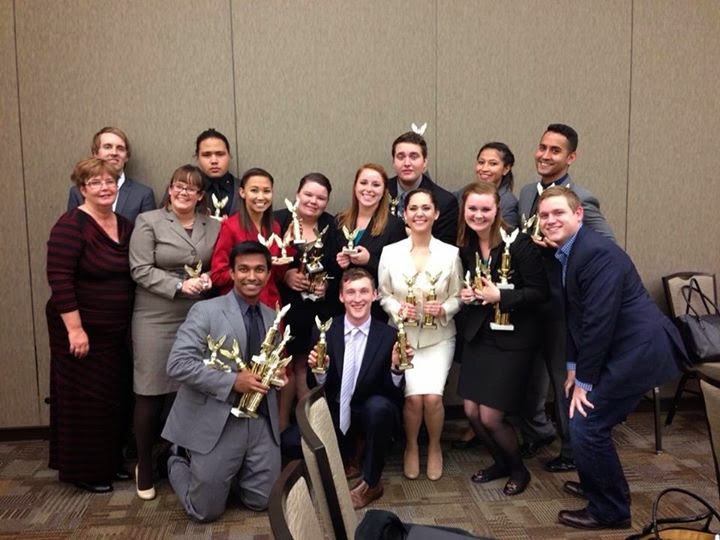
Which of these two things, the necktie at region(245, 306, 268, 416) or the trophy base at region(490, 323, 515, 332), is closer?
the necktie at region(245, 306, 268, 416)

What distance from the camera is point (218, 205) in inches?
141

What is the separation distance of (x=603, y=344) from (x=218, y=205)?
202 cm

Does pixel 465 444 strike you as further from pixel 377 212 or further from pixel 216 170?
pixel 216 170

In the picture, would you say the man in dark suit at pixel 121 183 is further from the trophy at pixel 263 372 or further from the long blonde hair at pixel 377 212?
the trophy at pixel 263 372

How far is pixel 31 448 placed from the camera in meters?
4.11

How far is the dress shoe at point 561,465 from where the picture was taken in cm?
367

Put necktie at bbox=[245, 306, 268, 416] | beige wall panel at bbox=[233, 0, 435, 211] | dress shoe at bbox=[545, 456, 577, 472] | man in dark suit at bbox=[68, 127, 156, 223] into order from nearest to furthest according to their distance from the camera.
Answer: necktie at bbox=[245, 306, 268, 416]
dress shoe at bbox=[545, 456, 577, 472]
man in dark suit at bbox=[68, 127, 156, 223]
beige wall panel at bbox=[233, 0, 435, 211]

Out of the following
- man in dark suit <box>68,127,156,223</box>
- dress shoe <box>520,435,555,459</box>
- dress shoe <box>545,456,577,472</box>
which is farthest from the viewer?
dress shoe <box>520,435,555,459</box>

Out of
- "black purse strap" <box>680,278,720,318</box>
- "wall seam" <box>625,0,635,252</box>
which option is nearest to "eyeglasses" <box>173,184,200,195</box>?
"wall seam" <box>625,0,635,252</box>

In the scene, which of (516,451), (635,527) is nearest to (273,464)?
(516,451)

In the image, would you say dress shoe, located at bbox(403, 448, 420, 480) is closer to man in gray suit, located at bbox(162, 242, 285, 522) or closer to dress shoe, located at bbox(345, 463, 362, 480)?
dress shoe, located at bbox(345, 463, 362, 480)

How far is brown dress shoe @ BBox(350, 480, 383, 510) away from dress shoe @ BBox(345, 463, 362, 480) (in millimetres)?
199

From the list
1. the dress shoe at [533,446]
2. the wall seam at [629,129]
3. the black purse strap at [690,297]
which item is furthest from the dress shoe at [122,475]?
the black purse strap at [690,297]

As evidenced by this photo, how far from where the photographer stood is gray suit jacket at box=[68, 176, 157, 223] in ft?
12.6
